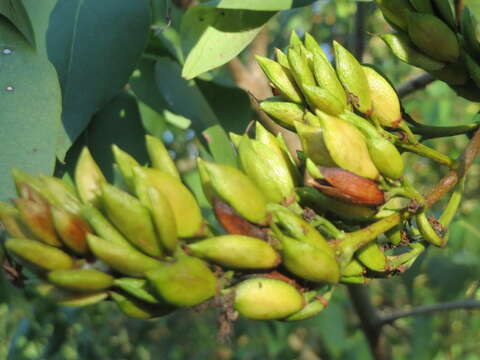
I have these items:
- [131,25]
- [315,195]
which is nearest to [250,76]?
[131,25]

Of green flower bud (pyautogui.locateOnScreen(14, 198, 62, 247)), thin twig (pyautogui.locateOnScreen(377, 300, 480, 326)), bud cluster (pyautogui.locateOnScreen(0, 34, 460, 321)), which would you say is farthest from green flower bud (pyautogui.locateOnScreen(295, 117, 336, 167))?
thin twig (pyautogui.locateOnScreen(377, 300, 480, 326))

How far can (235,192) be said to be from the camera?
0.79 meters

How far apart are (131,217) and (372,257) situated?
1.01 feet

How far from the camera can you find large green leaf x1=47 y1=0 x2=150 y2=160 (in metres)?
1.21

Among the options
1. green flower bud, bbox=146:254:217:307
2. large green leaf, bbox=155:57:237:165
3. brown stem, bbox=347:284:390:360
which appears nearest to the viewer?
green flower bud, bbox=146:254:217:307

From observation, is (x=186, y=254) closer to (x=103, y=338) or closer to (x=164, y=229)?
(x=164, y=229)

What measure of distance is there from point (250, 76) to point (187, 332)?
3390mm

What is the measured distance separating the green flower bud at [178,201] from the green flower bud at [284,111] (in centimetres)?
23

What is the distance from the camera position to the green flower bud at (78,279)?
74 cm

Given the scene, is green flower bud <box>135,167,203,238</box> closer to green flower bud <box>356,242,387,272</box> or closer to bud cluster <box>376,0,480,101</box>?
green flower bud <box>356,242,387,272</box>

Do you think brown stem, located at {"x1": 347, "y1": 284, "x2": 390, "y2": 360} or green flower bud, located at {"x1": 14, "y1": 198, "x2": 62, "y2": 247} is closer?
green flower bud, located at {"x1": 14, "y1": 198, "x2": 62, "y2": 247}

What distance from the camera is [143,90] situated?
Result: 1.59 metres

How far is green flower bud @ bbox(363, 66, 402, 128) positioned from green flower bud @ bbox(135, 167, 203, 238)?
339 millimetres

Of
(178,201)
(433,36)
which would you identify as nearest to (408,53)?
(433,36)
